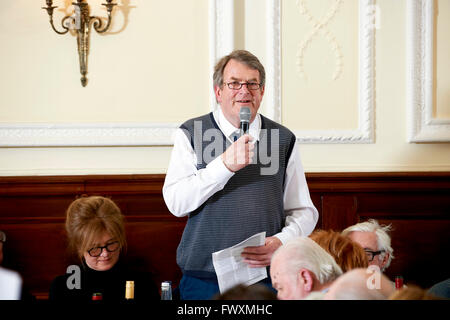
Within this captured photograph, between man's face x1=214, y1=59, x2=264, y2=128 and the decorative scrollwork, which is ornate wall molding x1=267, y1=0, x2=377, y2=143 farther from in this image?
man's face x1=214, y1=59, x2=264, y2=128

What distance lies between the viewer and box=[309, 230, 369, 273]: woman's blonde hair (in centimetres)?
203

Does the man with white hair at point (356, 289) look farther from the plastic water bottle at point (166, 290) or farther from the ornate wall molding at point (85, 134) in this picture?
the ornate wall molding at point (85, 134)

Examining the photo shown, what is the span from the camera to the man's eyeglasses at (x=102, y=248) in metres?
2.89

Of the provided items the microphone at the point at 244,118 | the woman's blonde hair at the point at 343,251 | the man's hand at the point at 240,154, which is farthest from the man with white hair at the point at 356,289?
the microphone at the point at 244,118

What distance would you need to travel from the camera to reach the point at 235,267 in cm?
247

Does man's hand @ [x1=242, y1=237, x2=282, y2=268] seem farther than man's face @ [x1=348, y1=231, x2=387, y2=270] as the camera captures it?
No

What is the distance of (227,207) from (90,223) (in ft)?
2.71

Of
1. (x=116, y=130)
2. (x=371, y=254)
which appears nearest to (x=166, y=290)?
(x=371, y=254)

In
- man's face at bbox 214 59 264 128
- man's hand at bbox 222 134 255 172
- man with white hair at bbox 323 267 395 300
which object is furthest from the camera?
man's face at bbox 214 59 264 128

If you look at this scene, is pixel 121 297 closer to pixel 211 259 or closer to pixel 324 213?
pixel 211 259

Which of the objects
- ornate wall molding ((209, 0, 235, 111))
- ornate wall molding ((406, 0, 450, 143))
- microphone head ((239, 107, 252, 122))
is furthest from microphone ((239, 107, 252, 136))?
ornate wall molding ((406, 0, 450, 143))

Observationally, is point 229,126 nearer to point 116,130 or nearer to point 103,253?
point 103,253

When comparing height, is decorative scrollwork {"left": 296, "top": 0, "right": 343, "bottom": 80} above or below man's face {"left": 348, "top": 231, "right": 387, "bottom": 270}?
above

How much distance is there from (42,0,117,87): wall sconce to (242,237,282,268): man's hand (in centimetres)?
180
